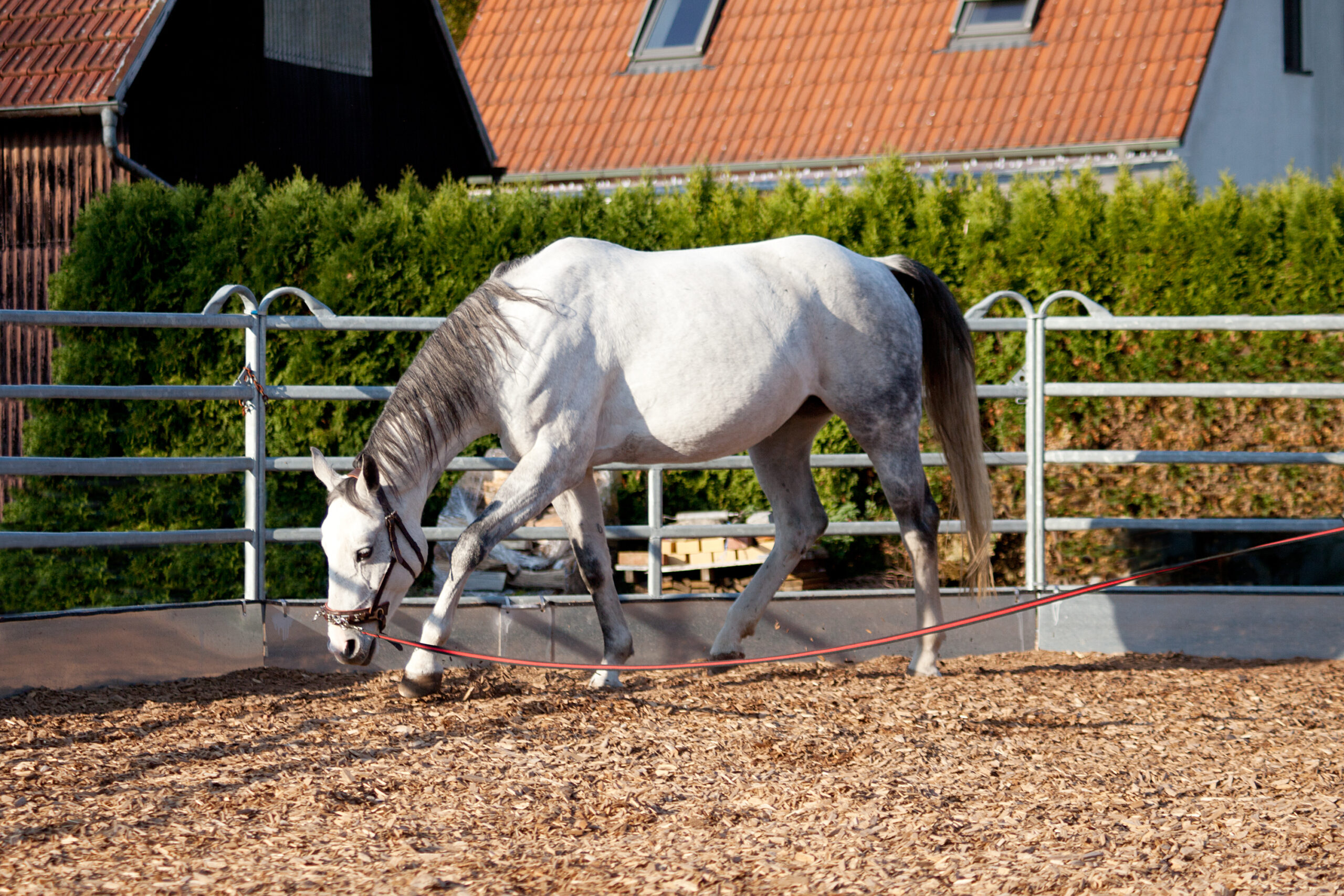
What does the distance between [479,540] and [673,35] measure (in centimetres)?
1060

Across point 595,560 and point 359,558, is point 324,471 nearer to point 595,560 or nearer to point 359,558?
point 359,558

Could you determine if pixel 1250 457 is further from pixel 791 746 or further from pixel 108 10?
pixel 108 10

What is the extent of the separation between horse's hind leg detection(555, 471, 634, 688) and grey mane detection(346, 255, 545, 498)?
1.90ft

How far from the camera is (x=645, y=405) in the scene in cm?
468

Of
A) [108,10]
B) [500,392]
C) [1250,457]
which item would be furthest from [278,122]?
[1250,457]

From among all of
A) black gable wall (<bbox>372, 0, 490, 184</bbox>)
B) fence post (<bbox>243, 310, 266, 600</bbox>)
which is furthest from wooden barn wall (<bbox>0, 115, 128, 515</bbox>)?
fence post (<bbox>243, 310, 266, 600</bbox>)

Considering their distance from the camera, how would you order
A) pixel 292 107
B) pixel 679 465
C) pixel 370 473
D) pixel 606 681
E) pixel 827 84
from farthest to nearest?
pixel 827 84 → pixel 292 107 → pixel 679 465 → pixel 606 681 → pixel 370 473

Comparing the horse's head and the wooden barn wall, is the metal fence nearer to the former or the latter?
the horse's head

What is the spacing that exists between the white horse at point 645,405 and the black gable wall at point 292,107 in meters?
6.12

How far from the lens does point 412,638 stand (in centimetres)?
533

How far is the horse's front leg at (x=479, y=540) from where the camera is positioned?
4.39m

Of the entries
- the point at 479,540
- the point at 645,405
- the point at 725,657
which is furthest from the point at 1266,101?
the point at 479,540

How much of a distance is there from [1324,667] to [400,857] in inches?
169

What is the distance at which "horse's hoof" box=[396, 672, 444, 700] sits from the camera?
173 inches
